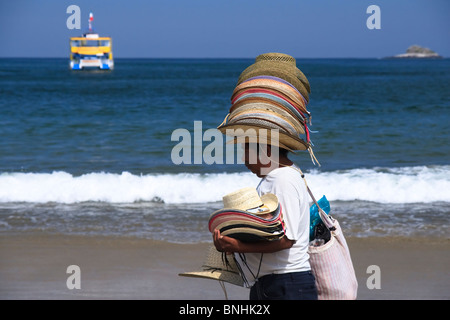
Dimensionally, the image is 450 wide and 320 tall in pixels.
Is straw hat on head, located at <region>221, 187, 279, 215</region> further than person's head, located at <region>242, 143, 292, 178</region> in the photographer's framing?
No

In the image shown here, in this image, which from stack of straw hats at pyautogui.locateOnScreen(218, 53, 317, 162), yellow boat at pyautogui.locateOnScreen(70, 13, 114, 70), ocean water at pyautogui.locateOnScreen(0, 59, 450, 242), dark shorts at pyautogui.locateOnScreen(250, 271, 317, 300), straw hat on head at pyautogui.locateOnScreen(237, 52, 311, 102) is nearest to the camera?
dark shorts at pyautogui.locateOnScreen(250, 271, 317, 300)

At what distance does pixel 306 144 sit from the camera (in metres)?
2.42

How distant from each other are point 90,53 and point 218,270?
238ft

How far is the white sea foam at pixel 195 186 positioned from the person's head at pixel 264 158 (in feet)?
21.4

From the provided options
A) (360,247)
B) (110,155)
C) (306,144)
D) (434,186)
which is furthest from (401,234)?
(110,155)

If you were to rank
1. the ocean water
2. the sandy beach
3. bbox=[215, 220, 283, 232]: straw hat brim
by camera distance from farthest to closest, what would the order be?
the ocean water, the sandy beach, bbox=[215, 220, 283, 232]: straw hat brim

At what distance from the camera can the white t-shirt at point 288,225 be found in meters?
2.19

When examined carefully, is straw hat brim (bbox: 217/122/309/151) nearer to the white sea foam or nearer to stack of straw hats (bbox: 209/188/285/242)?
stack of straw hats (bbox: 209/188/285/242)

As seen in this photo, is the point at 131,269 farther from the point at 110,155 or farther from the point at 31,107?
the point at 31,107

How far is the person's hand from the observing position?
7.29ft

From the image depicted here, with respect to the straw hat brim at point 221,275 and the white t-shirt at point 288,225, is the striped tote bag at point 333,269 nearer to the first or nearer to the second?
the white t-shirt at point 288,225

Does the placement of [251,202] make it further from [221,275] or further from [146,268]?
[146,268]

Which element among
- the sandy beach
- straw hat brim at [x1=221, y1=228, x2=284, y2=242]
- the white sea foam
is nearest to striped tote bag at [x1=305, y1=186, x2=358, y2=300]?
straw hat brim at [x1=221, y1=228, x2=284, y2=242]

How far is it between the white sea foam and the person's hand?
659 centimetres
